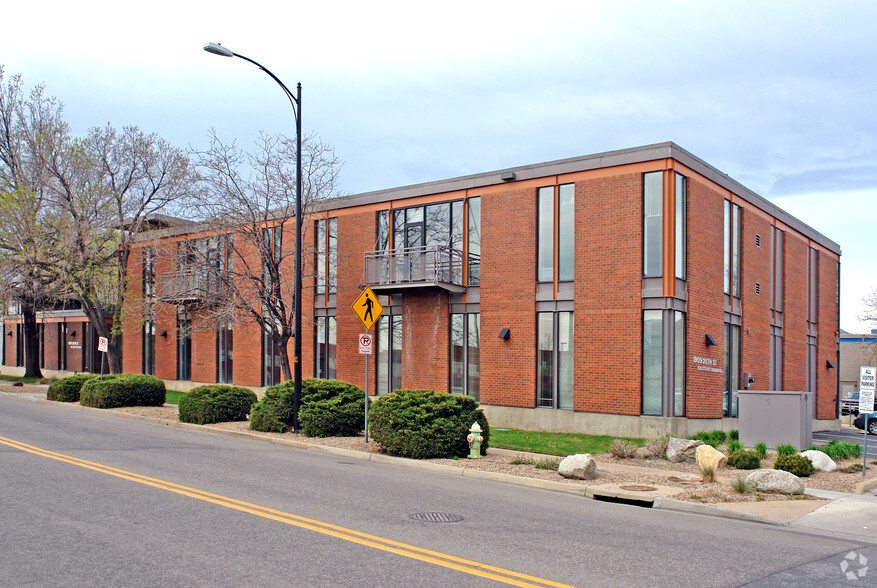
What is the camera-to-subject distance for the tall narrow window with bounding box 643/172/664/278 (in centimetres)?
1978

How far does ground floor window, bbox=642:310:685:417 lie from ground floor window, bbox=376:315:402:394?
28.4 ft

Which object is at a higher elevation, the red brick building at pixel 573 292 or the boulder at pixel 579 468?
the red brick building at pixel 573 292

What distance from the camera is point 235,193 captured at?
23.4 m

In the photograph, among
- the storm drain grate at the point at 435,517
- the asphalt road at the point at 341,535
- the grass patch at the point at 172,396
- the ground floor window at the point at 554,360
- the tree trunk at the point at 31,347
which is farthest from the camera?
the tree trunk at the point at 31,347

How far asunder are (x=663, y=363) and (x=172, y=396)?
2023 cm

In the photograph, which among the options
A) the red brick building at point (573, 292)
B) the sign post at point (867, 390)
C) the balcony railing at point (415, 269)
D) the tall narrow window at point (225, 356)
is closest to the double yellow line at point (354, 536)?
the sign post at point (867, 390)

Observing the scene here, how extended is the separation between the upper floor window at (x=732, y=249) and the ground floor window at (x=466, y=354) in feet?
25.8

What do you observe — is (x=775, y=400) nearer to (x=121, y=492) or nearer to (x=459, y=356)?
(x=459, y=356)

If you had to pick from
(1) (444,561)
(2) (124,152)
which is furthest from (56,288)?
(1) (444,561)

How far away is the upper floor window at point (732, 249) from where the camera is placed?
22.9 metres

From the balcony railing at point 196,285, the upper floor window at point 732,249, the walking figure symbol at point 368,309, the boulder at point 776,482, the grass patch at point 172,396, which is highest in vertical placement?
the upper floor window at point 732,249

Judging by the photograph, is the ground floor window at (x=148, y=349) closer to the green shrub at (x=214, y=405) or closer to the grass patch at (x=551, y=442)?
the green shrub at (x=214, y=405)

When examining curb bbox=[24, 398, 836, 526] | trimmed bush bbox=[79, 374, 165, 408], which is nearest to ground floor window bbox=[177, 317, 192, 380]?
trimmed bush bbox=[79, 374, 165, 408]

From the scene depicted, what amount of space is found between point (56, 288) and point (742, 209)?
26.8 metres
